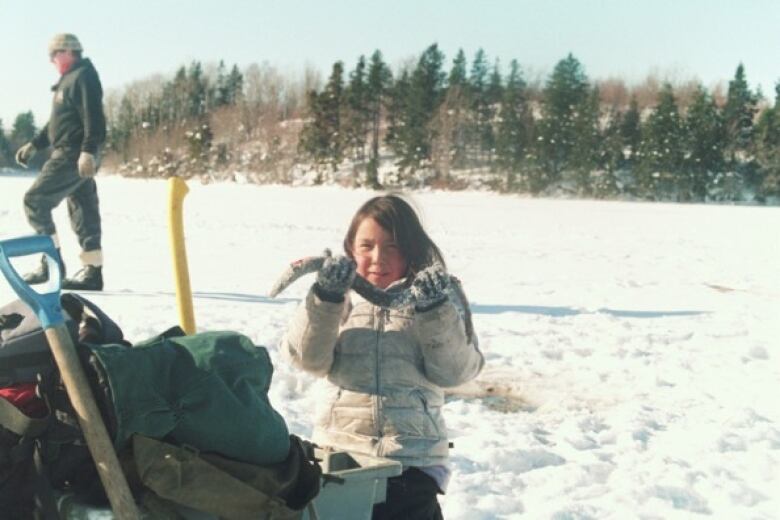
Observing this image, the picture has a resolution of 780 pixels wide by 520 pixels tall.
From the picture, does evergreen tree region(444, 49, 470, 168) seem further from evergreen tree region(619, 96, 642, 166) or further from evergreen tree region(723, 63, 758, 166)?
evergreen tree region(723, 63, 758, 166)

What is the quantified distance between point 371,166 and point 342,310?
51.3 metres

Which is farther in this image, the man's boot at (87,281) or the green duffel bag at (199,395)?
the man's boot at (87,281)

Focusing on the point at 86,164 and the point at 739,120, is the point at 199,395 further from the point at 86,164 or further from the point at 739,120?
the point at 739,120

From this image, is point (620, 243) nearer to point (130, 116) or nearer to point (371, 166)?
point (371, 166)

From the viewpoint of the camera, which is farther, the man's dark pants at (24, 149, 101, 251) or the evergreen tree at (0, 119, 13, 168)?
the evergreen tree at (0, 119, 13, 168)

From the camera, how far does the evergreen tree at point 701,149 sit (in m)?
48.5

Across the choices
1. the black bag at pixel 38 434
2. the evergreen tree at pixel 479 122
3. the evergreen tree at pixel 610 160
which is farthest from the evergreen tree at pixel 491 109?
the black bag at pixel 38 434

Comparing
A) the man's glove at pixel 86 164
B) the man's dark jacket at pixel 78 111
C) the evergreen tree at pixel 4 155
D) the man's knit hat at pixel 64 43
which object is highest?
the man's knit hat at pixel 64 43

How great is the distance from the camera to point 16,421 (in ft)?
4.89

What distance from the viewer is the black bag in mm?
1514

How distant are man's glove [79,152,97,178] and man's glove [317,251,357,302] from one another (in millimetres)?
4721

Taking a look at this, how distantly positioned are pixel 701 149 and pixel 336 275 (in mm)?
50797

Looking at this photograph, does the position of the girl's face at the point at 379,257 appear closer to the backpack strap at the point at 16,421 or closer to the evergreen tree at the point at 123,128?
the backpack strap at the point at 16,421

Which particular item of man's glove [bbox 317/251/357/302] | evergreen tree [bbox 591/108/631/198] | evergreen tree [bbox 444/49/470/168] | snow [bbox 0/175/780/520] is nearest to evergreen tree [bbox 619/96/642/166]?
evergreen tree [bbox 591/108/631/198]
